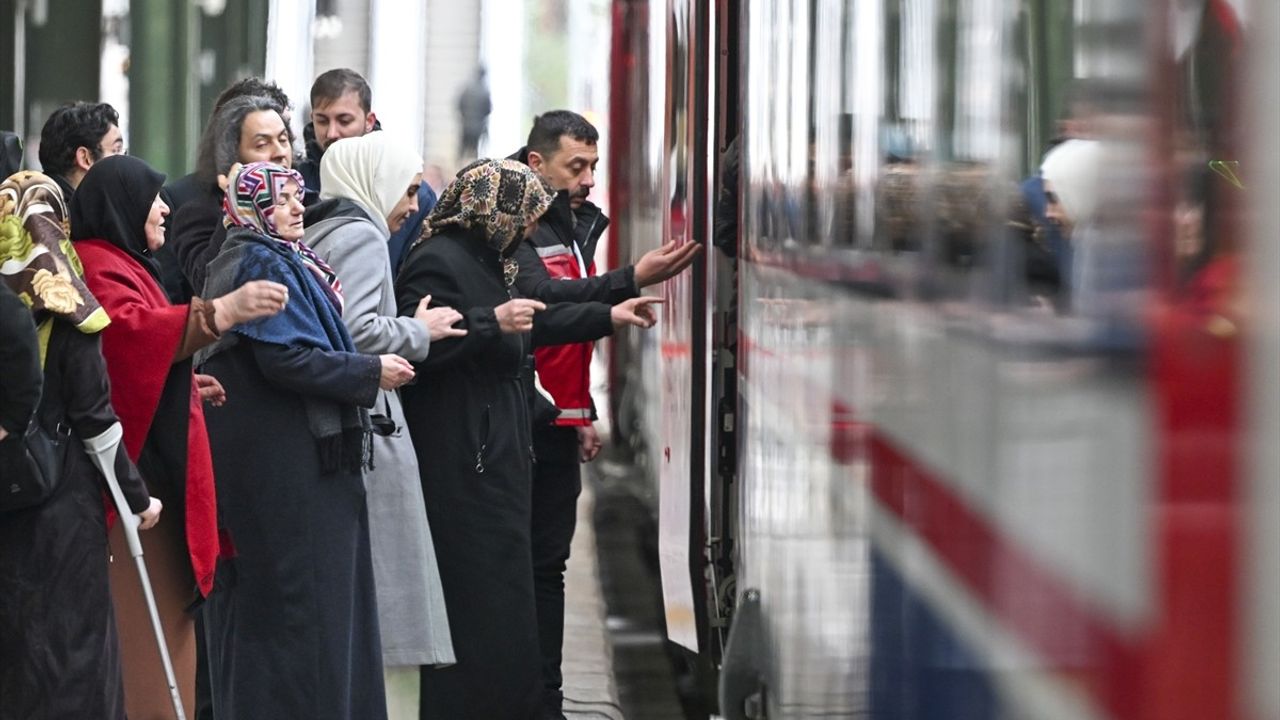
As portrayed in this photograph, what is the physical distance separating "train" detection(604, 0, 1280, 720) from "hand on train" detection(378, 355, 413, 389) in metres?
1.45

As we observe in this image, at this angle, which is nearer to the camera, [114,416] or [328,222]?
[114,416]

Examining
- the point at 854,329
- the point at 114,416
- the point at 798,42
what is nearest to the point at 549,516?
the point at 114,416

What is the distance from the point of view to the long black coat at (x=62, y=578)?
4.45m

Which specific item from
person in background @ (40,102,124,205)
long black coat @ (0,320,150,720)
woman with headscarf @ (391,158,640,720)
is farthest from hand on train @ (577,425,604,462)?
long black coat @ (0,320,150,720)

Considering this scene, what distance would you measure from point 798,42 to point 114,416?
7.03ft

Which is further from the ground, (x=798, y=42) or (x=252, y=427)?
(x=798, y=42)

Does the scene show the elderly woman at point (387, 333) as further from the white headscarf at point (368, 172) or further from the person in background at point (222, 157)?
the person in background at point (222, 157)

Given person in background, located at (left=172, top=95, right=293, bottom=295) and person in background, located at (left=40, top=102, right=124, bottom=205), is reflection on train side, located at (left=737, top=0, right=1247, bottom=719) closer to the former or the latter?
person in background, located at (left=172, top=95, right=293, bottom=295)

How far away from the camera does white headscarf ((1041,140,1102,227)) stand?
1237 mm

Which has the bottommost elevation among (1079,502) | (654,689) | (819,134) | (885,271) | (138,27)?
(654,689)

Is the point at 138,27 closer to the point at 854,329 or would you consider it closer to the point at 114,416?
the point at 114,416

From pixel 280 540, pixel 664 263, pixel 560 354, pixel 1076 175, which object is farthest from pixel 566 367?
pixel 1076 175

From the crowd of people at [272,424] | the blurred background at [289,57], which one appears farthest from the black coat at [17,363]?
the blurred background at [289,57]

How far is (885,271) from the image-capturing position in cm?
206
